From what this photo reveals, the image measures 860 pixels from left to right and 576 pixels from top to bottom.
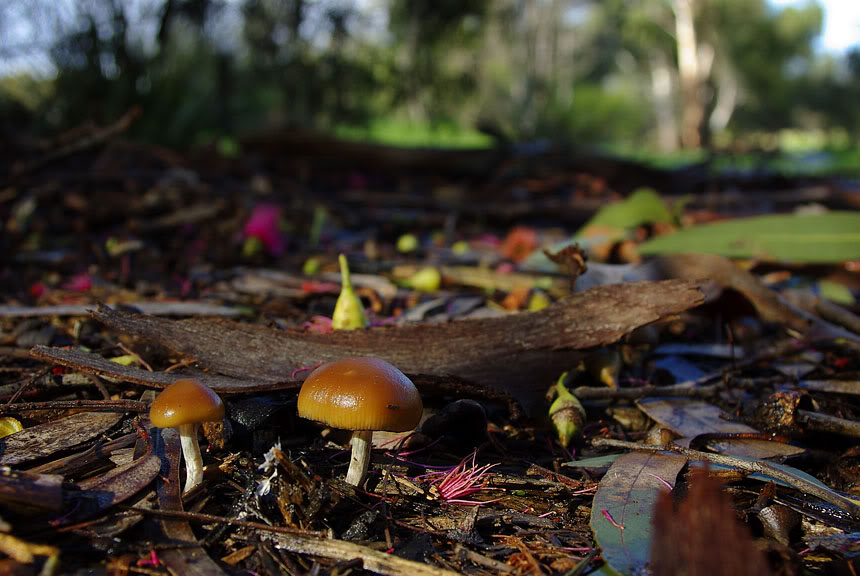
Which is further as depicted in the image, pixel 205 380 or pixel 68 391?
pixel 68 391

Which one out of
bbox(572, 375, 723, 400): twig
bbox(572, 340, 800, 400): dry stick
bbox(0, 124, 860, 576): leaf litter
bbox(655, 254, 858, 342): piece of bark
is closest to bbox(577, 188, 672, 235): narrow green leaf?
bbox(0, 124, 860, 576): leaf litter

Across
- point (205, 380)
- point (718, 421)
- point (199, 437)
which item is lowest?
point (718, 421)

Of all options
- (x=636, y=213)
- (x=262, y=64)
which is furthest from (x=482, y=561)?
(x=262, y=64)

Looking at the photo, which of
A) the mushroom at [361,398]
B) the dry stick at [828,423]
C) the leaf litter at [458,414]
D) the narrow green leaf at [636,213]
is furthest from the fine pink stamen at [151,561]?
the narrow green leaf at [636,213]

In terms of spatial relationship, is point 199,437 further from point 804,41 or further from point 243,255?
point 804,41

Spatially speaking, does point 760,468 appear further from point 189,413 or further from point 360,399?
point 189,413

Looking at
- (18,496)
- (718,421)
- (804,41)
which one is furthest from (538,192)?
(804,41)
